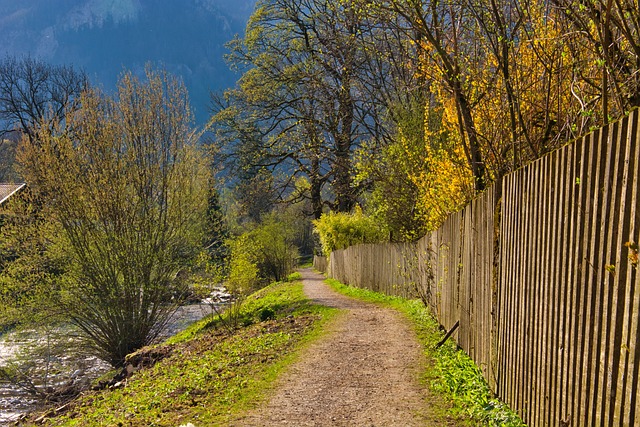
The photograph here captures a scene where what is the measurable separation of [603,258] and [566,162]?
32.2 inches

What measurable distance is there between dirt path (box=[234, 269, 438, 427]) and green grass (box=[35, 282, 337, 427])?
1.15ft

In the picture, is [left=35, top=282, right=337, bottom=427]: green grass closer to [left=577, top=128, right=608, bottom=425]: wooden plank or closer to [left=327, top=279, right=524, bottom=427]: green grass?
[left=327, top=279, right=524, bottom=427]: green grass

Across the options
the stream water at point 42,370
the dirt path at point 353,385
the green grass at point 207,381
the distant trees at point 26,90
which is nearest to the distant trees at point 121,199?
the stream water at point 42,370

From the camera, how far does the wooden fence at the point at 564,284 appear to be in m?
2.62

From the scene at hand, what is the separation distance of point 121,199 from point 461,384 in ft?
35.0

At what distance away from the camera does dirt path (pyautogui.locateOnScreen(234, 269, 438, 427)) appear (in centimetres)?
530

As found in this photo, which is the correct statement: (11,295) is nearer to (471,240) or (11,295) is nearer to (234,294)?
(234,294)

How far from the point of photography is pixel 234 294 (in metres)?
17.1

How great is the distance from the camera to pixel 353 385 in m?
6.40

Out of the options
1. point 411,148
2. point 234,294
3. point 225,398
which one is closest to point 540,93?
point 225,398

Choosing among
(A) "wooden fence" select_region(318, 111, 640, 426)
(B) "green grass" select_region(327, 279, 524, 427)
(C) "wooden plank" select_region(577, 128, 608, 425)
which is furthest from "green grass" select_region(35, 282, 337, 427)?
(C) "wooden plank" select_region(577, 128, 608, 425)

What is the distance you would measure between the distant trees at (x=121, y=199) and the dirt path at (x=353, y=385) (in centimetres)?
671

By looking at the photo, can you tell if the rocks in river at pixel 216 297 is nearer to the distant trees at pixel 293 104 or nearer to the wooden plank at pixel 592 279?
the distant trees at pixel 293 104

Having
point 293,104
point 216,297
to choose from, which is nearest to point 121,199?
point 216,297
